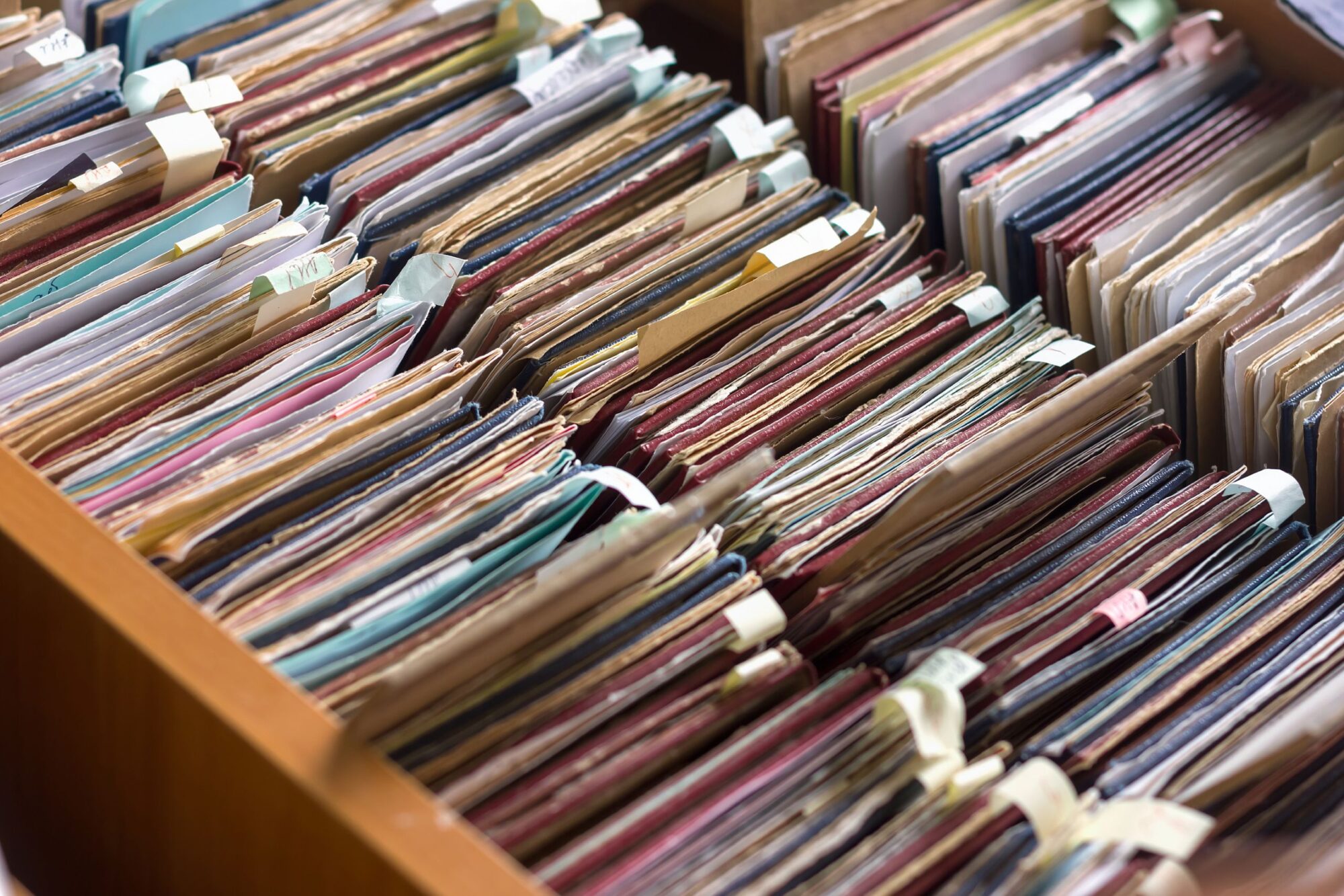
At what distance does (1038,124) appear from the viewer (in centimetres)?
171

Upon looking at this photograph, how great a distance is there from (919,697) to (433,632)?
37cm

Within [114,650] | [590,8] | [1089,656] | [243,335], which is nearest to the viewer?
[114,650]

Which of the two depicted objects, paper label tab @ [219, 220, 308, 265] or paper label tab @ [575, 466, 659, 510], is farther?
paper label tab @ [219, 220, 308, 265]

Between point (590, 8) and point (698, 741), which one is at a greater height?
point (590, 8)

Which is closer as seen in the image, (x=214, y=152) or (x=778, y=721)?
(x=778, y=721)

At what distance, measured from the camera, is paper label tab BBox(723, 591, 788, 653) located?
1.12 meters

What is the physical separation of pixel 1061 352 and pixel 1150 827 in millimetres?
540

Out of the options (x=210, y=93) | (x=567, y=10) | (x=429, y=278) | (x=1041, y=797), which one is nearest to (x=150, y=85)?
(x=210, y=93)

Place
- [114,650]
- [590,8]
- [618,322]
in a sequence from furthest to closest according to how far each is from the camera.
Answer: [590,8] → [618,322] → [114,650]

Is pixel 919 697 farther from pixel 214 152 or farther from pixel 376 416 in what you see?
pixel 214 152

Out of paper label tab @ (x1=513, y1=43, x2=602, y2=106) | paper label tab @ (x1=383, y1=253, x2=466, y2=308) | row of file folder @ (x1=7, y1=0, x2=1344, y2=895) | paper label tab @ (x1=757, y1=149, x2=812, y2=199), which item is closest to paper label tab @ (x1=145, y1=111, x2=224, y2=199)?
row of file folder @ (x1=7, y1=0, x2=1344, y2=895)

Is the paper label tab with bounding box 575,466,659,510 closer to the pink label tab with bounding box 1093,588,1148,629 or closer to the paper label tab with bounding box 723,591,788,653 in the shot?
the paper label tab with bounding box 723,591,788,653

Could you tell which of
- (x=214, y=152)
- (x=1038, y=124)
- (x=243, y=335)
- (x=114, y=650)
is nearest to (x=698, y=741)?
(x=114, y=650)

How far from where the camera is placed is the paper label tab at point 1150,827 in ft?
3.27
